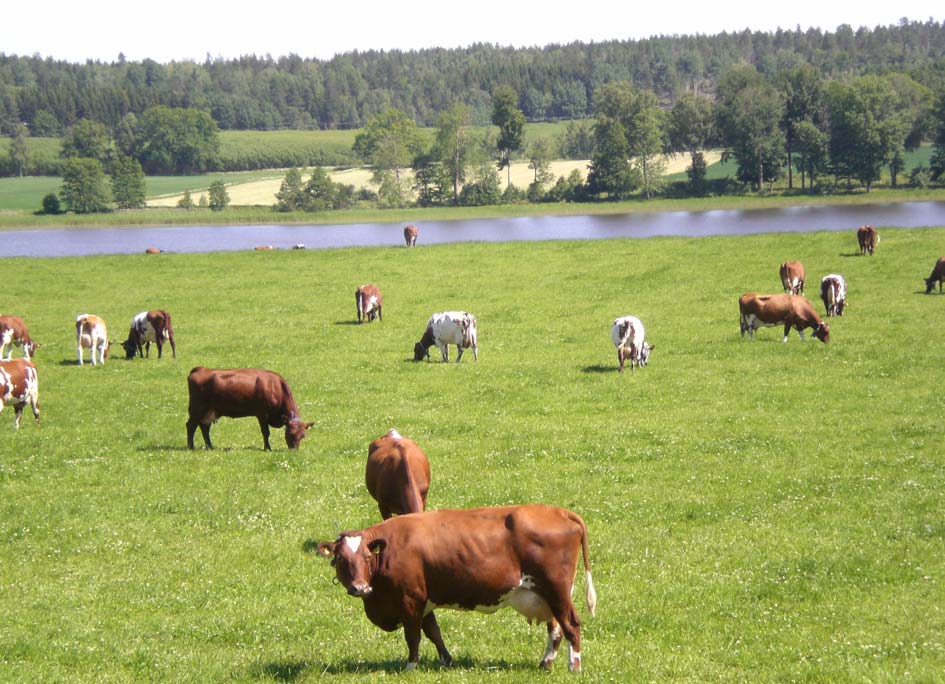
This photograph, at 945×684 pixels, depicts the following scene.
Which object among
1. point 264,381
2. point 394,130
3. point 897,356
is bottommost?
point 897,356

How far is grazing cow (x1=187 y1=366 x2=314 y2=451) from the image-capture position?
20.7m

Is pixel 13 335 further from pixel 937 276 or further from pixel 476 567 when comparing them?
pixel 937 276

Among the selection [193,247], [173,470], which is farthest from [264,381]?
[193,247]

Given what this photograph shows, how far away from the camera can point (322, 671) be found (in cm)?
1011

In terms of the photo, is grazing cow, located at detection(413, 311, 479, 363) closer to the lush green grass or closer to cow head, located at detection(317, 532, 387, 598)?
the lush green grass

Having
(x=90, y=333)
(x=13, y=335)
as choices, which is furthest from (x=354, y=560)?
(x=13, y=335)

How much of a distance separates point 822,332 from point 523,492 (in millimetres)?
18605

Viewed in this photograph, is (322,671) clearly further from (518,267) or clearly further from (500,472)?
(518,267)

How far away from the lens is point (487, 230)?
9206 cm

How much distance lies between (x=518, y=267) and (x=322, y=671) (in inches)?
1725

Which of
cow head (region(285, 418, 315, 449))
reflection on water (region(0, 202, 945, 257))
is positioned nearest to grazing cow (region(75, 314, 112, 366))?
cow head (region(285, 418, 315, 449))

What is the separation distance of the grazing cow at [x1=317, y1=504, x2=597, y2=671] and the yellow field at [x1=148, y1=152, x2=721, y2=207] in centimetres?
13071

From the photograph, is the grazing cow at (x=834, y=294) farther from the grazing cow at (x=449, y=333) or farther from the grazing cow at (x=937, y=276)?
the grazing cow at (x=449, y=333)

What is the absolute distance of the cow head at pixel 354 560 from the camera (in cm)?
941
